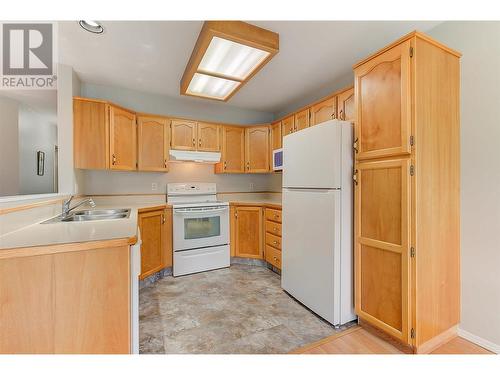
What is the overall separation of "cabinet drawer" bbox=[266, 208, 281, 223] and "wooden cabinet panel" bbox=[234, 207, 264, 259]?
16cm

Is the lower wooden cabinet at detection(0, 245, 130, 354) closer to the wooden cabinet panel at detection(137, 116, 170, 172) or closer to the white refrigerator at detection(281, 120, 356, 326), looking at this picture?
the white refrigerator at detection(281, 120, 356, 326)

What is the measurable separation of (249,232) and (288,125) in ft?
5.41

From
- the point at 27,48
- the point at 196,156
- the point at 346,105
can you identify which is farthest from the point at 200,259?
the point at 27,48

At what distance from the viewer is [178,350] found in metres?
1.62

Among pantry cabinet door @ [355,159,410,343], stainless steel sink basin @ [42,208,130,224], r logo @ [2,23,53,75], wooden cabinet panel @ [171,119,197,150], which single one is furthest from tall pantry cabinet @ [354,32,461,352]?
r logo @ [2,23,53,75]

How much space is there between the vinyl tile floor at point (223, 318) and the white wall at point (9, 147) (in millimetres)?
2639

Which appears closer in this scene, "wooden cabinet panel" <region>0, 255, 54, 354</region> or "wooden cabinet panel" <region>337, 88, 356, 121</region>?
"wooden cabinet panel" <region>0, 255, 54, 354</region>

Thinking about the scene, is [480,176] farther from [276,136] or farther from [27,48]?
[27,48]

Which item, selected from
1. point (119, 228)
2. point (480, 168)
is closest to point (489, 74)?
point (480, 168)

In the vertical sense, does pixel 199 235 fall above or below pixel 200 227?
below

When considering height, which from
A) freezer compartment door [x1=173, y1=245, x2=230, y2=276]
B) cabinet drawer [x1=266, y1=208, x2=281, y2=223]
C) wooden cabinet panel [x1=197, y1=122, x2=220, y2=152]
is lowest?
freezer compartment door [x1=173, y1=245, x2=230, y2=276]

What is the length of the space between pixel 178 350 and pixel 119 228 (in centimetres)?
99

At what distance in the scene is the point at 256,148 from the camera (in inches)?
147

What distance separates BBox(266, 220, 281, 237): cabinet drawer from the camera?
2957 millimetres
